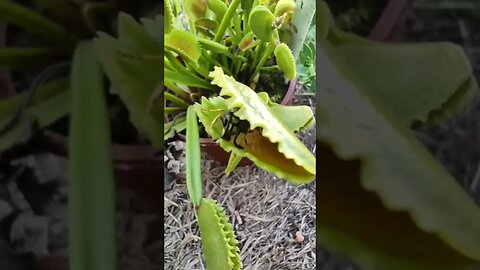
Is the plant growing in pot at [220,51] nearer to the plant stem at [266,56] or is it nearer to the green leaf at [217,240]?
the plant stem at [266,56]

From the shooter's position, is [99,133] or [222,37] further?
[222,37]

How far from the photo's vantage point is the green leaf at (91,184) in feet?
2.95

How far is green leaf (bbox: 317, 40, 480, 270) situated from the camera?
867mm

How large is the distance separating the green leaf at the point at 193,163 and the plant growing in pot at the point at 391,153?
0.37 m

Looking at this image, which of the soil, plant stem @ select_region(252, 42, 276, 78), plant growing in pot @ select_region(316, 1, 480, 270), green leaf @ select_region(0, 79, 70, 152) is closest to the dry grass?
the soil

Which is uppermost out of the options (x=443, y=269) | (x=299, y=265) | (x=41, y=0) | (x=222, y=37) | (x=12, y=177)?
(x=41, y=0)

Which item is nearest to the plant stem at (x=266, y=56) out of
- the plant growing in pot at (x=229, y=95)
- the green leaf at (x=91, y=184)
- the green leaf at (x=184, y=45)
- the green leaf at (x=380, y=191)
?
the plant growing in pot at (x=229, y=95)

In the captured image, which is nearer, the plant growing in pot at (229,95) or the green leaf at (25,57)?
the green leaf at (25,57)

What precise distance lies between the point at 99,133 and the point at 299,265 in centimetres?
55

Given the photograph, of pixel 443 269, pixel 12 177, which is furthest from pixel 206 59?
pixel 443 269

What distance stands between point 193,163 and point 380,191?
476 millimetres

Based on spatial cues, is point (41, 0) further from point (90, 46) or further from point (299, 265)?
point (299, 265)

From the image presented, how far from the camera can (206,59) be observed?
1264 millimetres

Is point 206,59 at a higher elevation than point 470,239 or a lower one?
higher
